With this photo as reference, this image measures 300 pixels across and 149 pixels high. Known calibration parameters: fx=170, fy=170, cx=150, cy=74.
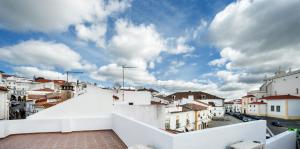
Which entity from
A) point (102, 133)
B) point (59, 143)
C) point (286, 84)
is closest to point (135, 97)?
point (102, 133)

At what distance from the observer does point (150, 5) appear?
8109 millimetres

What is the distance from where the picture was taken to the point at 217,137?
10.7 ft

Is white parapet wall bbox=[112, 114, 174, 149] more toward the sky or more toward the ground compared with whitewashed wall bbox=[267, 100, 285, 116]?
more toward the sky

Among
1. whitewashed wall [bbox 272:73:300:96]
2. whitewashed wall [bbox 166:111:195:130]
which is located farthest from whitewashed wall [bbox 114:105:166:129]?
whitewashed wall [bbox 272:73:300:96]

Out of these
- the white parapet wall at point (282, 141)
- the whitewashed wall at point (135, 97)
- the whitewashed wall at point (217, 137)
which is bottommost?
the white parapet wall at point (282, 141)

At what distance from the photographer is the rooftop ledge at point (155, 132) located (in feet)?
9.02

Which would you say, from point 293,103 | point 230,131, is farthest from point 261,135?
point 293,103

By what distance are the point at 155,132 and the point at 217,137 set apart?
4.04ft

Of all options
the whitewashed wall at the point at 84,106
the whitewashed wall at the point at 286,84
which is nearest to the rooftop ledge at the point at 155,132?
the whitewashed wall at the point at 84,106

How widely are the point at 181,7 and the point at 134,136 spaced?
7.26m

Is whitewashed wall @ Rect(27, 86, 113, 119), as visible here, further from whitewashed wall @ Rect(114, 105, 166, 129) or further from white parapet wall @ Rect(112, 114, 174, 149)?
white parapet wall @ Rect(112, 114, 174, 149)

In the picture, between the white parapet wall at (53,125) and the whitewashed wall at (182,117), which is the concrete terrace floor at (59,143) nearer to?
the white parapet wall at (53,125)

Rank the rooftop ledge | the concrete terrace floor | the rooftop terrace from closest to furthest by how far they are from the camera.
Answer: the rooftop ledge
the rooftop terrace
the concrete terrace floor

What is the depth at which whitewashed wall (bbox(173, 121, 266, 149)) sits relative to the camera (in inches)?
102
